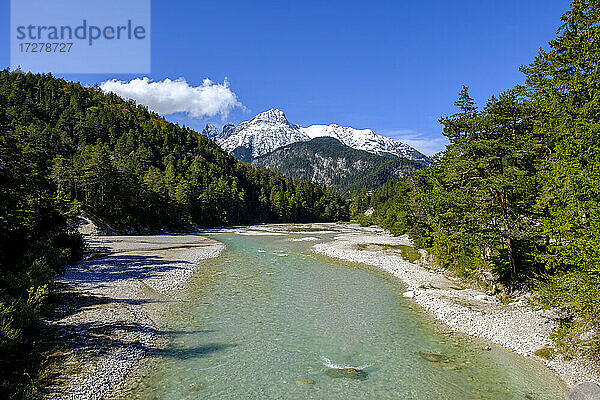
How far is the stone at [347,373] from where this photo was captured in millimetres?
12859

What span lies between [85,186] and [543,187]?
269ft

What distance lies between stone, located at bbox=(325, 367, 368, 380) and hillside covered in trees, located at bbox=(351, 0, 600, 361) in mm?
8358

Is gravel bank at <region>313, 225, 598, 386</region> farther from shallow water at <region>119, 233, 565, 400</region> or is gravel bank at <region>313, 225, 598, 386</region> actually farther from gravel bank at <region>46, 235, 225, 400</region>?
gravel bank at <region>46, 235, 225, 400</region>

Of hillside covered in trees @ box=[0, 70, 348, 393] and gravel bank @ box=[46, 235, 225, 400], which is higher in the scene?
hillside covered in trees @ box=[0, 70, 348, 393]

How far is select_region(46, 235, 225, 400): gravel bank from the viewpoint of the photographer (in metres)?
11.7

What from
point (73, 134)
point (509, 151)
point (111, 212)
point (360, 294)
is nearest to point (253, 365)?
point (360, 294)

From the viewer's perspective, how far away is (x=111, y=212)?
7275 centimetres

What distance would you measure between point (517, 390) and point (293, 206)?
150 meters

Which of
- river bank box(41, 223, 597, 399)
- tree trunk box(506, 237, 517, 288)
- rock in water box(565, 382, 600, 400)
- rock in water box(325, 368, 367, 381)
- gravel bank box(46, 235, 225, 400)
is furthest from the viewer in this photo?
tree trunk box(506, 237, 517, 288)

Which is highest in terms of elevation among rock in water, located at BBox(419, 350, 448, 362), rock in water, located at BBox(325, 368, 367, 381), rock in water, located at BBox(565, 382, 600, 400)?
rock in water, located at BBox(565, 382, 600, 400)

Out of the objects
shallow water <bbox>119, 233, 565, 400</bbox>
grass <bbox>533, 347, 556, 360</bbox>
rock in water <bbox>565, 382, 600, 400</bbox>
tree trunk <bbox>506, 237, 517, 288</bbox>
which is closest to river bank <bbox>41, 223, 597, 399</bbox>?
grass <bbox>533, 347, 556, 360</bbox>

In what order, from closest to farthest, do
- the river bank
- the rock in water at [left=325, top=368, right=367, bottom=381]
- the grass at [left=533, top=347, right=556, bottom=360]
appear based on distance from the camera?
the river bank
the rock in water at [left=325, top=368, right=367, bottom=381]
the grass at [left=533, top=347, right=556, bottom=360]

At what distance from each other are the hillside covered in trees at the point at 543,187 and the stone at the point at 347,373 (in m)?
8.36

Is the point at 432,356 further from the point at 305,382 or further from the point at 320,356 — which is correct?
the point at 305,382
